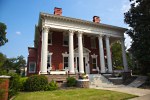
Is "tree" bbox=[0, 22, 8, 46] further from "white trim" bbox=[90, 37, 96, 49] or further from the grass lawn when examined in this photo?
the grass lawn

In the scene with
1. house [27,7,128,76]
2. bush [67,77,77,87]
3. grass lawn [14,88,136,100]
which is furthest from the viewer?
house [27,7,128,76]

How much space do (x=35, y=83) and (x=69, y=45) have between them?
7450mm

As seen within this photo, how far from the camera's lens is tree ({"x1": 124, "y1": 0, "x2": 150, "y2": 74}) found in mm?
17688

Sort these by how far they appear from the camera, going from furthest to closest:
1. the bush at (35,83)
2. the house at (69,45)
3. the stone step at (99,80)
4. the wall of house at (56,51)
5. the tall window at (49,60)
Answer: the wall of house at (56,51) → the tall window at (49,60) → the house at (69,45) → the stone step at (99,80) → the bush at (35,83)

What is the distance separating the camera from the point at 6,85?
290 inches

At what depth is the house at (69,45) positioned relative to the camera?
18.3 meters

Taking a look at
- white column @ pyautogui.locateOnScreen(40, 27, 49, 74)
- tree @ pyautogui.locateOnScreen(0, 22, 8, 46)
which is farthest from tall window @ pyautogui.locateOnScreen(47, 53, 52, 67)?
tree @ pyautogui.locateOnScreen(0, 22, 8, 46)

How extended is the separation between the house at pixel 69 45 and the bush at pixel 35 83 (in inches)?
121

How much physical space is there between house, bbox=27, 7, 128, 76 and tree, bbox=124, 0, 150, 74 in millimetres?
3157

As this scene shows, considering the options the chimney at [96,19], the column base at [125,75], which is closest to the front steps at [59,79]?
the column base at [125,75]

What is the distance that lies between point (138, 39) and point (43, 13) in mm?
12678

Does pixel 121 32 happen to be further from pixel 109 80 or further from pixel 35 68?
pixel 35 68

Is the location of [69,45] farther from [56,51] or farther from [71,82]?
[71,82]

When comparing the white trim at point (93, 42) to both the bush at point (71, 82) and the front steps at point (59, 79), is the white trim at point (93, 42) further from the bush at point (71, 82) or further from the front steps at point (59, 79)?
the bush at point (71, 82)
